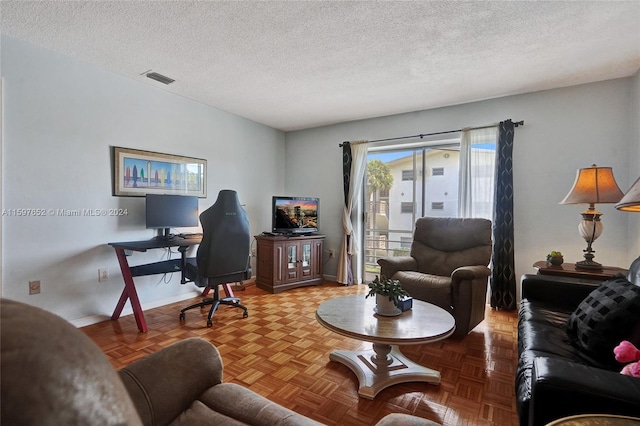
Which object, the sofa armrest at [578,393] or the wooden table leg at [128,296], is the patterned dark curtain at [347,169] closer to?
the wooden table leg at [128,296]

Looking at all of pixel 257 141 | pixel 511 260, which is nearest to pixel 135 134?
pixel 257 141

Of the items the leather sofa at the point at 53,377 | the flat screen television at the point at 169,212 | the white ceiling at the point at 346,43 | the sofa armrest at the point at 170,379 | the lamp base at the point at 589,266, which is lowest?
the sofa armrest at the point at 170,379

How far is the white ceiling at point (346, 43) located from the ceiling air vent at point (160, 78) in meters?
0.08

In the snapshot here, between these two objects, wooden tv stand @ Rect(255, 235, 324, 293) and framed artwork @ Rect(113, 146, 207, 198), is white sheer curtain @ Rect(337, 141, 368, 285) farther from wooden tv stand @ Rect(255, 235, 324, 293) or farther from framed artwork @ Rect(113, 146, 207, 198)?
framed artwork @ Rect(113, 146, 207, 198)

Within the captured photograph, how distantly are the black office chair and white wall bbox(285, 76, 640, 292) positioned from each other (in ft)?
8.47

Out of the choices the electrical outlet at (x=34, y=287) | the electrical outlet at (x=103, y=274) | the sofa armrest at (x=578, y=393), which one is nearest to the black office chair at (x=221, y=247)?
the electrical outlet at (x=103, y=274)

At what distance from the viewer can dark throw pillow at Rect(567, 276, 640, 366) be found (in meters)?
1.30

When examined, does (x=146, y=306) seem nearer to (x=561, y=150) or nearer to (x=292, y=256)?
(x=292, y=256)

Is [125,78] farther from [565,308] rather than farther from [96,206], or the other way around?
[565,308]

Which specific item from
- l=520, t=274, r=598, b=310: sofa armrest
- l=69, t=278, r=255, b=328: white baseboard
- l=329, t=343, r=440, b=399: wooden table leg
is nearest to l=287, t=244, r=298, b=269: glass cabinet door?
l=69, t=278, r=255, b=328: white baseboard

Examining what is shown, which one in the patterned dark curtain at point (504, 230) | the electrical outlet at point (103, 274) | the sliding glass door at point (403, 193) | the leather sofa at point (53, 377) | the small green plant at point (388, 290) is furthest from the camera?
the sliding glass door at point (403, 193)

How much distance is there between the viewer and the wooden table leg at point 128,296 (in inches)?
103

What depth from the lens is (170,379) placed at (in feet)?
3.13

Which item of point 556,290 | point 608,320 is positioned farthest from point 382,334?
point 556,290
